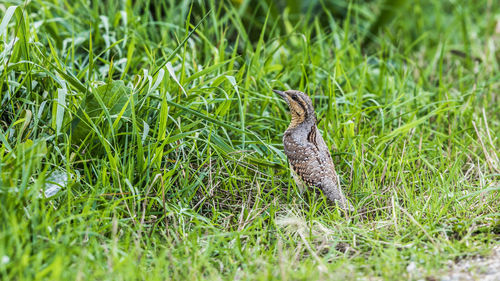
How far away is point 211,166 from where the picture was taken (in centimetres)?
447

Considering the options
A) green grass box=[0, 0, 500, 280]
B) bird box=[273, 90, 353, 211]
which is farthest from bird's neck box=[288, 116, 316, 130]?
green grass box=[0, 0, 500, 280]

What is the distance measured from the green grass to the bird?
0.12 m

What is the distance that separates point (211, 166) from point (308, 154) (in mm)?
776

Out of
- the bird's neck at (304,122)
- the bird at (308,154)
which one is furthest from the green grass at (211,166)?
the bird's neck at (304,122)

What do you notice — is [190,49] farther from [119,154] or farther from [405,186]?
[405,186]

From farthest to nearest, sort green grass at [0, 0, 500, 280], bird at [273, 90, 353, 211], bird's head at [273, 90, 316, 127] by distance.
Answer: bird's head at [273, 90, 316, 127], bird at [273, 90, 353, 211], green grass at [0, 0, 500, 280]

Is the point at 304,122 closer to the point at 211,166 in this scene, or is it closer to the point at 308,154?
the point at 308,154

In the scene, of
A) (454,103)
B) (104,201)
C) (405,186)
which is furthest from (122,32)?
(454,103)

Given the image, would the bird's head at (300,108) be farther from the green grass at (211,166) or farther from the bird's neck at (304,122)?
the green grass at (211,166)

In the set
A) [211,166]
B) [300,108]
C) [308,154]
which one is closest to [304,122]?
[300,108]

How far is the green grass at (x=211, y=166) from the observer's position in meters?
3.28

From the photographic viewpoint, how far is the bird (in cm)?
425

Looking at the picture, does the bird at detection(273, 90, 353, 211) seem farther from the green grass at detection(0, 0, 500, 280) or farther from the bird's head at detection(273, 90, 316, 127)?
the green grass at detection(0, 0, 500, 280)

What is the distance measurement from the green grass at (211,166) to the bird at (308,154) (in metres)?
0.12
